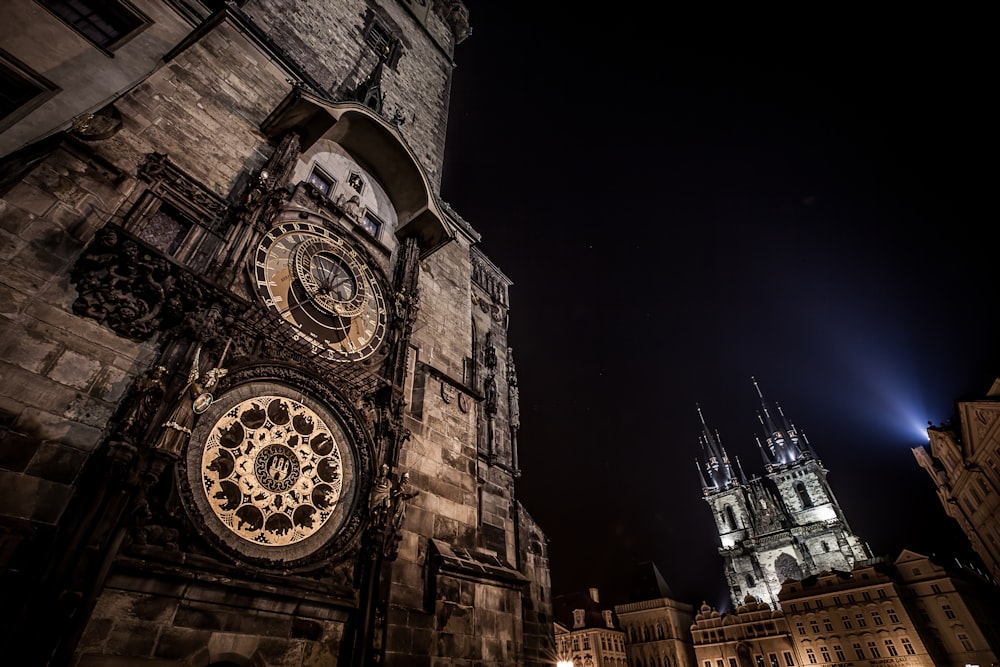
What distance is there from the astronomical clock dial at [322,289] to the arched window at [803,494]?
7583cm

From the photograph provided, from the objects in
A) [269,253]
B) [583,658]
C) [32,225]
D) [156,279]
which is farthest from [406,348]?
[583,658]

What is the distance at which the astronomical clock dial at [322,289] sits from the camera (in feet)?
24.8

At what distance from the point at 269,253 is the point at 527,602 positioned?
342 inches

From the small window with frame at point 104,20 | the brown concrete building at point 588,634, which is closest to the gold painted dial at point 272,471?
the small window with frame at point 104,20

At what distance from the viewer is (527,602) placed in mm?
9734

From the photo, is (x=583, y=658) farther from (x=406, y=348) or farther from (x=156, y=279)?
(x=156, y=279)

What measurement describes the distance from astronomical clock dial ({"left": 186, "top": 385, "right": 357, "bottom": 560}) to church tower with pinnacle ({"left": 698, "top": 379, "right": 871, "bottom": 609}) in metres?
66.0

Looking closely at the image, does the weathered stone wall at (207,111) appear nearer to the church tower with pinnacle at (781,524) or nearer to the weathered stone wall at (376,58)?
the weathered stone wall at (376,58)

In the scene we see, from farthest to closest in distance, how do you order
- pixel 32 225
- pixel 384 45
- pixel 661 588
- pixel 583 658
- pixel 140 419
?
pixel 661 588 < pixel 583 658 < pixel 384 45 < pixel 32 225 < pixel 140 419

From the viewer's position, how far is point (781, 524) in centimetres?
6419

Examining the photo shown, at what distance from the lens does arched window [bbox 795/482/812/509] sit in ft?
212

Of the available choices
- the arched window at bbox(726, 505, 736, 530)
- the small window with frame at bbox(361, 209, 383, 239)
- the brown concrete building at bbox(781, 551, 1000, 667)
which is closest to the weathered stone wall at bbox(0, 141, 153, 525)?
the small window with frame at bbox(361, 209, 383, 239)

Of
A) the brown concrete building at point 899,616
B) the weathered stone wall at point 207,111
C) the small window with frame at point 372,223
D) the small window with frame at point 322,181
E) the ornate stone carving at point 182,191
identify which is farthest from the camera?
the brown concrete building at point 899,616

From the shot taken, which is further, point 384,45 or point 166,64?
point 384,45
